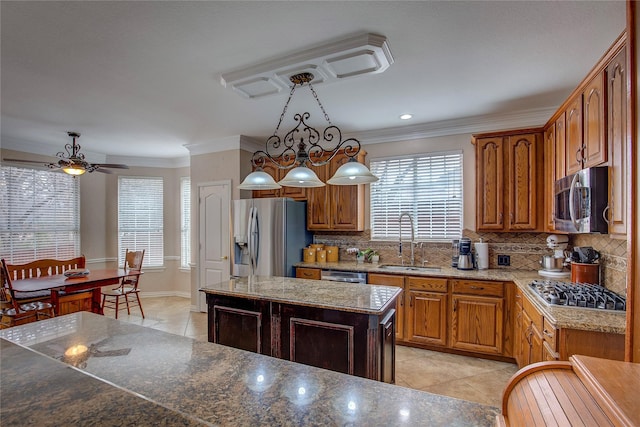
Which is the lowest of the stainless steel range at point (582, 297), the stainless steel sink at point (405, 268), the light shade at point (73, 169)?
the stainless steel sink at point (405, 268)

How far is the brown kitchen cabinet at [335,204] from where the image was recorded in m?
4.33

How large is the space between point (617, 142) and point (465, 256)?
209 centimetres

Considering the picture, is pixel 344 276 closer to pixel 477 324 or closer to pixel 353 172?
pixel 477 324

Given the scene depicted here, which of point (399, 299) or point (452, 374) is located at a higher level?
point (399, 299)

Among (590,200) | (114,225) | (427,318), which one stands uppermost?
(590,200)

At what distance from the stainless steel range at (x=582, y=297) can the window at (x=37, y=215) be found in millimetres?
6524

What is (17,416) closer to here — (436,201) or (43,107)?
(43,107)

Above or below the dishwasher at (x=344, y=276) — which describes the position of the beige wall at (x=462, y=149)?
above

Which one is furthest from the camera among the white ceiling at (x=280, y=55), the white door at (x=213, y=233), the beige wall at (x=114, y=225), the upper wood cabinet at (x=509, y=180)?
the beige wall at (x=114, y=225)

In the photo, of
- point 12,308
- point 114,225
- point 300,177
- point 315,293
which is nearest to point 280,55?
point 300,177

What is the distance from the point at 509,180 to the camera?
3.51 m

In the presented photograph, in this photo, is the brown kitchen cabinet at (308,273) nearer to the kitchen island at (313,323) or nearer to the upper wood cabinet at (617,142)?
the kitchen island at (313,323)

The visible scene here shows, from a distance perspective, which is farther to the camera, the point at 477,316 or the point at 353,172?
the point at 477,316

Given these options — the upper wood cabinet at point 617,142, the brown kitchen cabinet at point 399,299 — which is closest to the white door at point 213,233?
the brown kitchen cabinet at point 399,299
